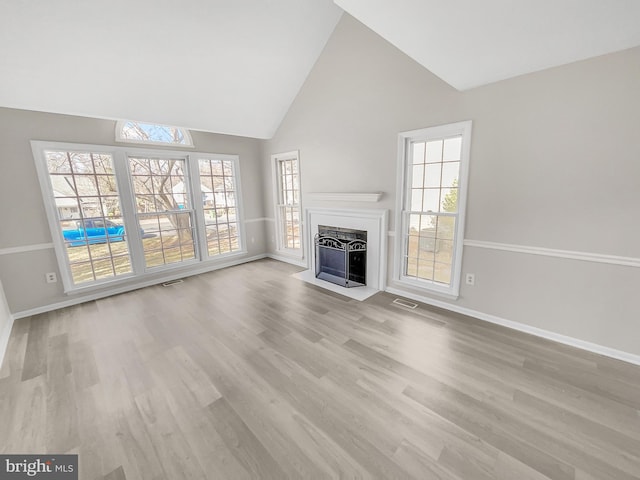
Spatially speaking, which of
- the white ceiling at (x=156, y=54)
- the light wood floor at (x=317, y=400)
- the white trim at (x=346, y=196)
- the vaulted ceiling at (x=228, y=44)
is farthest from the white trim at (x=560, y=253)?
the white ceiling at (x=156, y=54)

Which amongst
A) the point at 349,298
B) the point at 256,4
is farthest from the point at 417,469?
the point at 256,4

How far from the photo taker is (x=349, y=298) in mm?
3367

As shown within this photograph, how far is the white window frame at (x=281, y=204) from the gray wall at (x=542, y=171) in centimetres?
162

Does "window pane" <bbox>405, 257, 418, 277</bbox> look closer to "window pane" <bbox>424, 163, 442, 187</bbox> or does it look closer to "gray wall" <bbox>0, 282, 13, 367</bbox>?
"window pane" <bbox>424, 163, 442, 187</bbox>

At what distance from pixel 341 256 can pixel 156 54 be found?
319cm

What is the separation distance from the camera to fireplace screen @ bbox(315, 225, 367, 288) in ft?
12.1

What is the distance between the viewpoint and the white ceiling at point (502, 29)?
4.75ft

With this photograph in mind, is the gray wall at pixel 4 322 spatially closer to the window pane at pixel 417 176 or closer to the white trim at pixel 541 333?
the white trim at pixel 541 333

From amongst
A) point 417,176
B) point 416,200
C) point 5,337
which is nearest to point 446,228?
point 416,200

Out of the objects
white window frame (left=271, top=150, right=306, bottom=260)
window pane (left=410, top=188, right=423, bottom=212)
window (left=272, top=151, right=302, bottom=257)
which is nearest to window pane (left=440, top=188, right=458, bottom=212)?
window pane (left=410, top=188, right=423, bottom=212)

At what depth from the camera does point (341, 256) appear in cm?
383

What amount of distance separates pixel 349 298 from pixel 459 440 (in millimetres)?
1987

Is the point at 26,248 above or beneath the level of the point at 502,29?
beneath

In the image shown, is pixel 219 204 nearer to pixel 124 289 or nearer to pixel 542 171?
pixel 124 289
